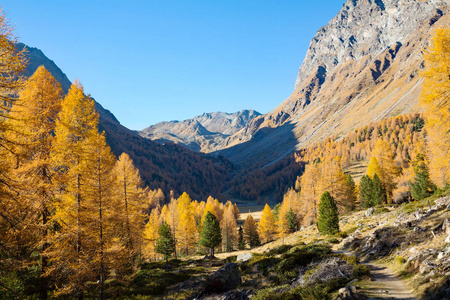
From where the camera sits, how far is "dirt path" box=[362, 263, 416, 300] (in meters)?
8.96

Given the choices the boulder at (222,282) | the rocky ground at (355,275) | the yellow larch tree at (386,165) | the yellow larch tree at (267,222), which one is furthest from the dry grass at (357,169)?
the boulder at (222,282)

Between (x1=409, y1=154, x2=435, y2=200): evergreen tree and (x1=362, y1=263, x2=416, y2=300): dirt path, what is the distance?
42159 mm

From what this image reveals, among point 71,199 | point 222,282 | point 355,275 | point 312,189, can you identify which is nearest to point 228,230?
point 312,189

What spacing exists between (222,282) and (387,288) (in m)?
11.6

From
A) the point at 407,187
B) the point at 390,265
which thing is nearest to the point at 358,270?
the point at 390,265

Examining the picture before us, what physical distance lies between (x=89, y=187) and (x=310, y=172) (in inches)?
1358

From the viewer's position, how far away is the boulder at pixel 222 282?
17.6 m

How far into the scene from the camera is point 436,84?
15852 mm

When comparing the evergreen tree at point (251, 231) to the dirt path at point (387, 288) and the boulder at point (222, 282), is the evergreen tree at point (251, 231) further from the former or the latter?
the dirt path at point (387, 288)

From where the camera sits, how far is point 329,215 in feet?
105

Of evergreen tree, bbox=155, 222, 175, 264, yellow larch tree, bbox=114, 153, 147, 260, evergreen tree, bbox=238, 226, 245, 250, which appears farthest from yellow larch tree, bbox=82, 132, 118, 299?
evergreen tree, bbox=238, 226, 245, 250

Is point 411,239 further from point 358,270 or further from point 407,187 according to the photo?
point 407,187

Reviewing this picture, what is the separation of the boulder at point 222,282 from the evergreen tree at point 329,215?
18.6m

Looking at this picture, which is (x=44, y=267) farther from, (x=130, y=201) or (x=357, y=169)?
(x=357, y=169)
